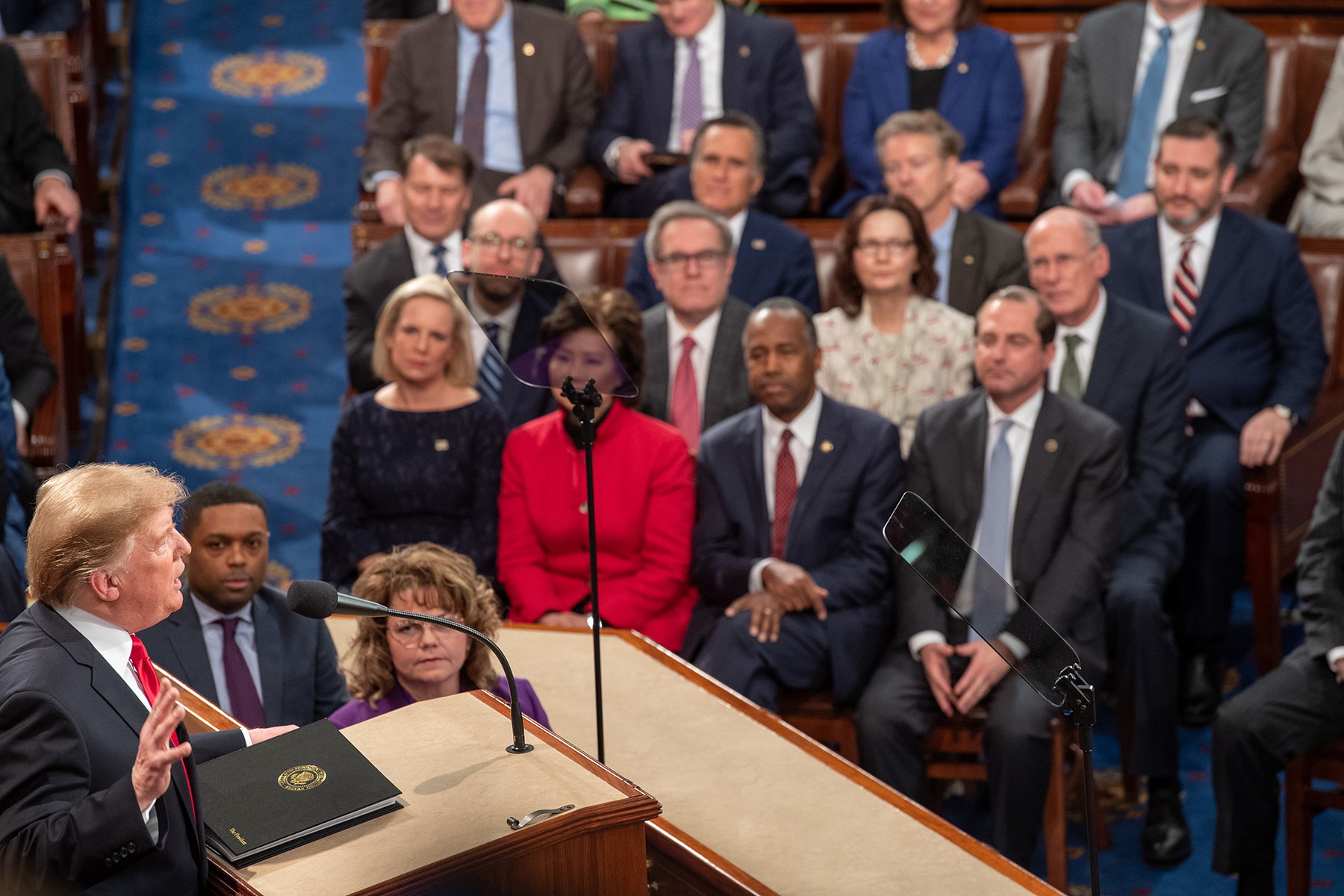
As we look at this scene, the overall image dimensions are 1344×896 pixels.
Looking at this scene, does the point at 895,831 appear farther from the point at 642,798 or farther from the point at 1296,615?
the point at 1296,615

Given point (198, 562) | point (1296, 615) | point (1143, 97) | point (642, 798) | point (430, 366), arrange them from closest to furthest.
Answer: point (642, 798), point (198, 562), point (430, 366), point (1296, 615), point (1143, 97)

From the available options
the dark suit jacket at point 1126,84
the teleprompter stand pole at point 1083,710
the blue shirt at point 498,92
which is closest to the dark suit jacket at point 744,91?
the blue shirt at point 498,92

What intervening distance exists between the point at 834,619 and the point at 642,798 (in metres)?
1.35

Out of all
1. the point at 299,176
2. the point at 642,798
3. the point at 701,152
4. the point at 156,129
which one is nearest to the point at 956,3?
the point at 701,152

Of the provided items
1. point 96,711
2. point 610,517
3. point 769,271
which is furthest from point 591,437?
point 769,271

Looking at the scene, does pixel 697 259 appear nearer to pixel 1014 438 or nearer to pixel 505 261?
pixel 505 261

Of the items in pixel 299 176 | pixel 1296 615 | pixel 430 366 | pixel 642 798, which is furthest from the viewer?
pixel 299 176

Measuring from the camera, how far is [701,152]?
3602 mm

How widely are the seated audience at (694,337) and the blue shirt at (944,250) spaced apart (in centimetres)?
52

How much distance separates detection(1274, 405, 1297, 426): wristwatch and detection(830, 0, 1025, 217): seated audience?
1.02 metres

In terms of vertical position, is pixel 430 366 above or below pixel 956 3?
below

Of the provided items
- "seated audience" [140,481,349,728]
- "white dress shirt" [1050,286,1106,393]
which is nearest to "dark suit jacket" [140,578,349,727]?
"seated audience" [140,481,349,728]

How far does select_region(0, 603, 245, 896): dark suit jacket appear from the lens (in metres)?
1.17

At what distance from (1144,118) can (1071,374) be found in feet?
3.63
